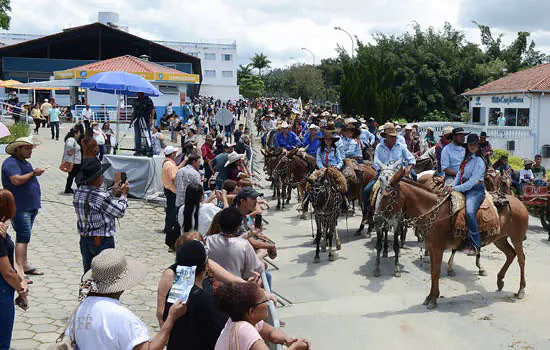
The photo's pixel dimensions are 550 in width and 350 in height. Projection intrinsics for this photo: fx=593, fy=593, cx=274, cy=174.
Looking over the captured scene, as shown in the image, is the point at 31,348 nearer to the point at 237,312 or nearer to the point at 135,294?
the point at 135,294

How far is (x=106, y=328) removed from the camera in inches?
155

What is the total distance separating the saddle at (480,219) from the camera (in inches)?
391

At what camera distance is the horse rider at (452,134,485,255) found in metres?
9.90

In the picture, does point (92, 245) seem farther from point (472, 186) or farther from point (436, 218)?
point (472, 186)

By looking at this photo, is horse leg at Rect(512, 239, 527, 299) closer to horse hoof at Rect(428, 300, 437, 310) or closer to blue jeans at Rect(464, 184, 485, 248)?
blue jeans at Rect(464, 184, 485, 248)

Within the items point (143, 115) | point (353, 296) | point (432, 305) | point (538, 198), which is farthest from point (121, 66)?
point (432, 305)

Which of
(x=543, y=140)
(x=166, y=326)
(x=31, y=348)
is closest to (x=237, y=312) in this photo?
(x=166, y=326)

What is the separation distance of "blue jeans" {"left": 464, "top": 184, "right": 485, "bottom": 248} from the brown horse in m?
0.26

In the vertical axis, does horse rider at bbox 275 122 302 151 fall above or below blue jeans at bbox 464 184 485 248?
above

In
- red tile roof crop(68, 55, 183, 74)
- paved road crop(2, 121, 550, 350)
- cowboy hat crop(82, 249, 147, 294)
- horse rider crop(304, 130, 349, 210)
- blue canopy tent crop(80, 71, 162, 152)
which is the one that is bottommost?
paved road crop(2, 121, 550, 350)

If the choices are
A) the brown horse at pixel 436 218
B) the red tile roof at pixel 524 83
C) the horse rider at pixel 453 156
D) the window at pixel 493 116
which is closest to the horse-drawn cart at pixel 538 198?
the horse rider at pixel 453 156

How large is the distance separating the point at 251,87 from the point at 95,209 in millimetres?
101916

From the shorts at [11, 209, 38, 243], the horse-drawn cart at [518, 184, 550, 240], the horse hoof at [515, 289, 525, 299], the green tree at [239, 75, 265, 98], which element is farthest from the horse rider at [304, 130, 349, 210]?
the green tree at [239, 75, 265, 98]

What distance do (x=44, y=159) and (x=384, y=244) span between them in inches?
631
